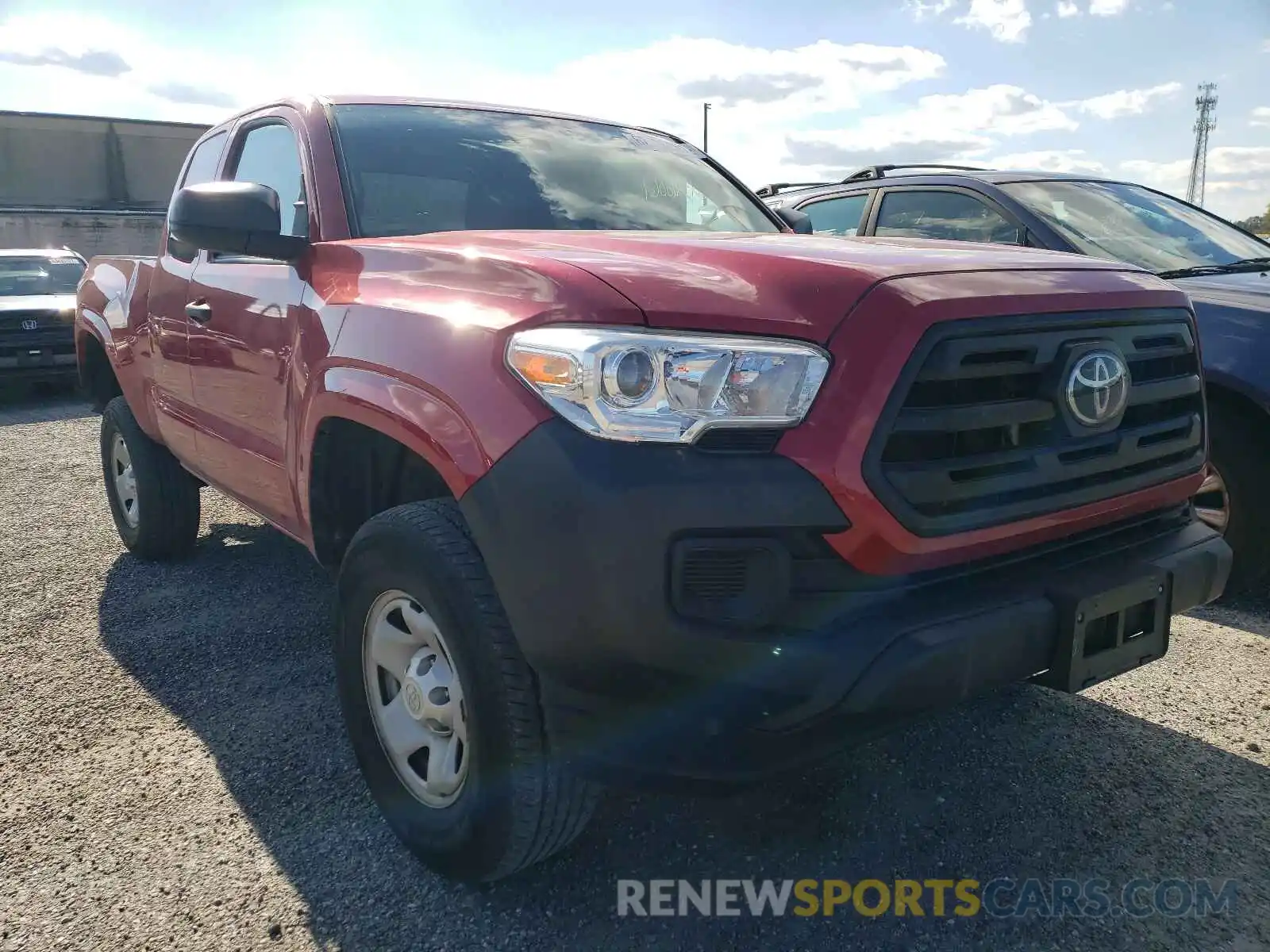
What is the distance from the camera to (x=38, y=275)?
11.2m

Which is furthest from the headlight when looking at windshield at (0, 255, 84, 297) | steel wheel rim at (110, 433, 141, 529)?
windshield at (0, 255, 84, 297)

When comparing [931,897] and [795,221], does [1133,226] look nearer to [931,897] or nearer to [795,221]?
[795,221]

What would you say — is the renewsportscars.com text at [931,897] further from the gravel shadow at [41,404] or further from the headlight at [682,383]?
the gravel shadow at [41,404]

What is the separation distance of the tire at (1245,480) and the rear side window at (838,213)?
7.70 feet

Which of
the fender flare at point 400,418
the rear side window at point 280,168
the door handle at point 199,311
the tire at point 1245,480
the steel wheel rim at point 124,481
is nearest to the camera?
the fender flare at point 400,418

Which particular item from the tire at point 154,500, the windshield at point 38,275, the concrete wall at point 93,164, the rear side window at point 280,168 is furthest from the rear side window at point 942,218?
the concrete wall at point 93,164

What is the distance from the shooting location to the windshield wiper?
4.14m

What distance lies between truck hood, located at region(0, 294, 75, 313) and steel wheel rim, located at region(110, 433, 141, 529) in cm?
659

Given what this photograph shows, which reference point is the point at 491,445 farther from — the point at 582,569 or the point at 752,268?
the point at 752,268

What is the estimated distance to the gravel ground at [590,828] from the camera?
6.84 feet

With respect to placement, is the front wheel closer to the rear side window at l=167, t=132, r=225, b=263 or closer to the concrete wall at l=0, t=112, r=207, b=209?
the rear side window at l=167, t=132, r=225, b=263

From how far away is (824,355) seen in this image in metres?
1.75

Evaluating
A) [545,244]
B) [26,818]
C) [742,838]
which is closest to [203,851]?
[26,818]

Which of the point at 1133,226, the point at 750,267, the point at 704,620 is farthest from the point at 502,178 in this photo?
the point at 1133,226
